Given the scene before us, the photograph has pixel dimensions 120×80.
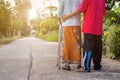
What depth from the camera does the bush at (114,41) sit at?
9541 mm

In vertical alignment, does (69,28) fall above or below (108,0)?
below

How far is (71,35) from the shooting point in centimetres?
717

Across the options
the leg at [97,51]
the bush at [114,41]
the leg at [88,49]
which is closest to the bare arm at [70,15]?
the leg at [88,49]

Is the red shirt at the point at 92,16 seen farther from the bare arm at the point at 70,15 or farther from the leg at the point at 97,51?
the leg at the point at 97,51

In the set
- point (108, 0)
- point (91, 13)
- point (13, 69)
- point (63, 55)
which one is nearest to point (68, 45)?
point (63, 55)

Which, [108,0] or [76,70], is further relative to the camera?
[108,0]

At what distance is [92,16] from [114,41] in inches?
114

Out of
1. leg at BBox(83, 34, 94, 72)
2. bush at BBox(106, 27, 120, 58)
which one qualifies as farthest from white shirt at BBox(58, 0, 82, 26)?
bush at BBox(106, 27, 120, 58)

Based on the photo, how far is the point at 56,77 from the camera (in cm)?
629

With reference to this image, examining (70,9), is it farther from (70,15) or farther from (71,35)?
(71,35)

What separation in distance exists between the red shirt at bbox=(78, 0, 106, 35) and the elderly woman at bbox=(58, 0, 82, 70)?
0.24m

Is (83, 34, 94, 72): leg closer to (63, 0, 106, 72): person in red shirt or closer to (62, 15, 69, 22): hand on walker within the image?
(63, 0, 106, 72): person in red shirt

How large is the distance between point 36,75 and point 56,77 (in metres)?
0.44

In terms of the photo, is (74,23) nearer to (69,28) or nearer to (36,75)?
(69,28)
